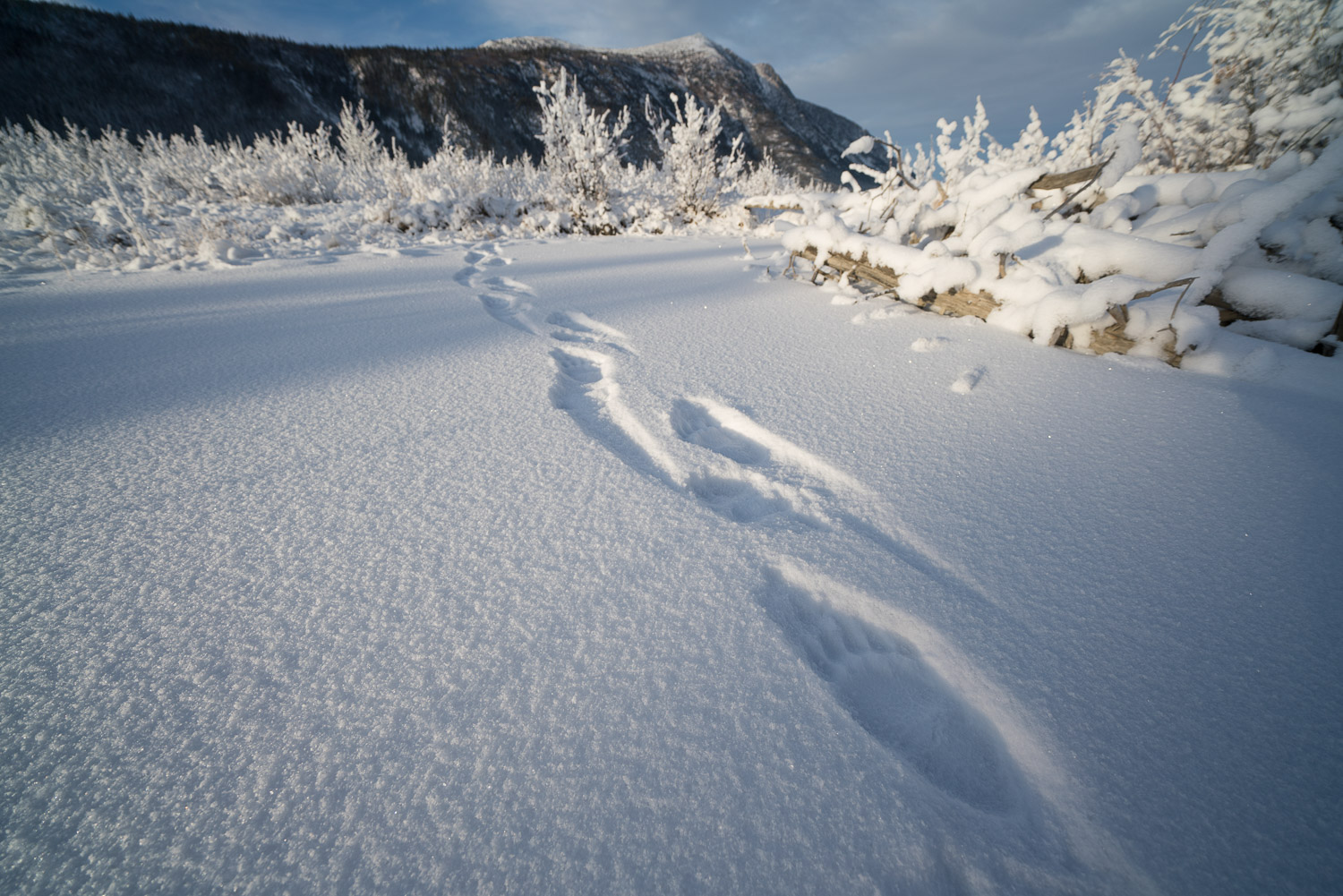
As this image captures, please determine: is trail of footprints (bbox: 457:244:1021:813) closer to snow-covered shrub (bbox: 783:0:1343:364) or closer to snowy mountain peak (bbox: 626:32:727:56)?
snow-covered shrub (bbox: 783:0:1343:364)

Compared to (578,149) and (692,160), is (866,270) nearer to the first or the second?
(578,149)

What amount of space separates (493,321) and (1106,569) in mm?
2124

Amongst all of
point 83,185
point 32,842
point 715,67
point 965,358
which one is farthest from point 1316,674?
point 715,67

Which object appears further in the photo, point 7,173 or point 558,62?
point 558,62

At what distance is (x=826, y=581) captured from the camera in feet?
2.56

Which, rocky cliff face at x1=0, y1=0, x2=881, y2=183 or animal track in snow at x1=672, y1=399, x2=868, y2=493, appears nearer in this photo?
animal track in snow at x1=672, y1=399, x2=868, y2=493

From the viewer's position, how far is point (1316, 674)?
635 mm

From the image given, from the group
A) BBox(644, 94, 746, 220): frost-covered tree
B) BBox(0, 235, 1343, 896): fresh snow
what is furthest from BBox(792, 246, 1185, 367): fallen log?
BBox(644, 94, 746, 220): frost-covered tree

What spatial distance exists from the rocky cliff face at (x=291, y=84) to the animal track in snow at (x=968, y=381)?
8462 millimetres

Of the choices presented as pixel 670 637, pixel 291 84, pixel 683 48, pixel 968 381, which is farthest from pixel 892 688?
pixel 683 48

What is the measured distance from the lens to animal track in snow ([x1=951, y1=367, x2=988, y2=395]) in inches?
55.6

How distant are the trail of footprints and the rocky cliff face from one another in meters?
8.61

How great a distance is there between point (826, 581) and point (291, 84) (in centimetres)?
2874

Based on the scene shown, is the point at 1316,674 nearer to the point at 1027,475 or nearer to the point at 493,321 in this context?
the point at 1027,475
